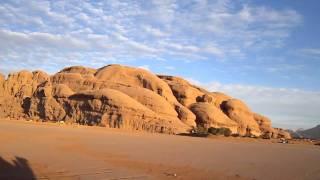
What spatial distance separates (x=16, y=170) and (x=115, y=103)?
45860mm

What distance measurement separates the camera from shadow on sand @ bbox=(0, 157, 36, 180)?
8133 millimetres

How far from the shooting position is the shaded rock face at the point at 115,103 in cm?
5500

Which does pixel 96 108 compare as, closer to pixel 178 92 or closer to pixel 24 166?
pixel 178 92

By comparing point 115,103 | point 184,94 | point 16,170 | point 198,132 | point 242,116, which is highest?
point 184,94

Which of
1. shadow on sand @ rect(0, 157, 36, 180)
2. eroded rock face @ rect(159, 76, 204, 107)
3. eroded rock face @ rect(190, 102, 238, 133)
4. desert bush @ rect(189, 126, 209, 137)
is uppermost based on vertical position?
eroded rock face @ rect(159, 76, 204, 107)

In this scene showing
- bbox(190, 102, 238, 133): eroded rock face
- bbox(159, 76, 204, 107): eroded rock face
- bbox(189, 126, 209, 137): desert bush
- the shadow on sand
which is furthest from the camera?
bbox(159, 76, 204, 107): eroded rock face

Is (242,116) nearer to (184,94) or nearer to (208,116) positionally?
(184,94)

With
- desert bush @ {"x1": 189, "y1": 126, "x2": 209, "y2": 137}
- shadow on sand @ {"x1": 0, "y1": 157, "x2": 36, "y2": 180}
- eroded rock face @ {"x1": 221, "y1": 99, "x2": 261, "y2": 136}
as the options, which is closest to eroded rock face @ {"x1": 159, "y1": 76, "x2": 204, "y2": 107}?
eroded rock face @ {"x1": 221, "y1": 99, "x2": 261, "y2": 136}

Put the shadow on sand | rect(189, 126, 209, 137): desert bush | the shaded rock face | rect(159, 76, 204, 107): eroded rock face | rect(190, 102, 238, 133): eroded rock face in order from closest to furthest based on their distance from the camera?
the shadow on sand < rect(189, 126, 209, 137): desert bush < the shaded rock face < rect(190, 102, 238, 133): eroded rock face < rect(159, 76, 204, 107): eroded rock face

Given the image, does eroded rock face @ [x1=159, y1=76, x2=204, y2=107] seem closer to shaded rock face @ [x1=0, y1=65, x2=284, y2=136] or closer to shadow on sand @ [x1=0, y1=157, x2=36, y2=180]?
shaded rock face @ [x1=0, y1=65, x2=284, y2=136]

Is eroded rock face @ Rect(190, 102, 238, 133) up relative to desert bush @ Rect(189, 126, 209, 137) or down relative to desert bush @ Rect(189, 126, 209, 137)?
up

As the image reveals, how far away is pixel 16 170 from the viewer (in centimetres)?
910

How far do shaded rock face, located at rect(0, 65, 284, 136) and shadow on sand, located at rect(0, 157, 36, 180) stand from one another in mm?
42794

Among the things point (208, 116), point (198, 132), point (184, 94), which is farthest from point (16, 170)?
point (184, 94)
